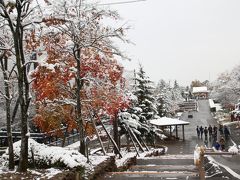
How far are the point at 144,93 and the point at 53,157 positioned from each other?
940 inches

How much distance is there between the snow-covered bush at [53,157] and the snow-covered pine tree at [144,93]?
74.0ft

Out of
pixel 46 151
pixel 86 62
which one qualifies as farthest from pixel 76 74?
pixel 46 151

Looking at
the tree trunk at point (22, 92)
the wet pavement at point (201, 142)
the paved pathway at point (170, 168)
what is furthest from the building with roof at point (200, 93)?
the tree trunk at point (22, 92)

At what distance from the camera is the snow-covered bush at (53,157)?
10.8 metres

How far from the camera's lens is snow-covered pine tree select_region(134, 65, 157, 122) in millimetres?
34466

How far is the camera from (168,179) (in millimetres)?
10758

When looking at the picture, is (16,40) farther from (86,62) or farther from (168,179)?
(168,179)

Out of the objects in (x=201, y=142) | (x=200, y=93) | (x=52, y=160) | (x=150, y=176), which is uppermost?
(x=200, y=93)

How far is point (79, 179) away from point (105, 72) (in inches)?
197

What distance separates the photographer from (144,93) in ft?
114

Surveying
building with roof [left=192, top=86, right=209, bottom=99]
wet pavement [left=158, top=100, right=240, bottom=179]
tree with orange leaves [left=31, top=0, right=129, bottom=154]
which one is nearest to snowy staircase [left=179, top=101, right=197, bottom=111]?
wet pavement [left=158, top=100, right=240, bottom=179]

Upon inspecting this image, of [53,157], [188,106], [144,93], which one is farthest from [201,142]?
[188,106]

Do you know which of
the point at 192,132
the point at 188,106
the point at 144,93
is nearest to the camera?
the point at 144,93

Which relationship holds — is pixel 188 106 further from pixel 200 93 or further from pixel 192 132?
pixel 200 93
